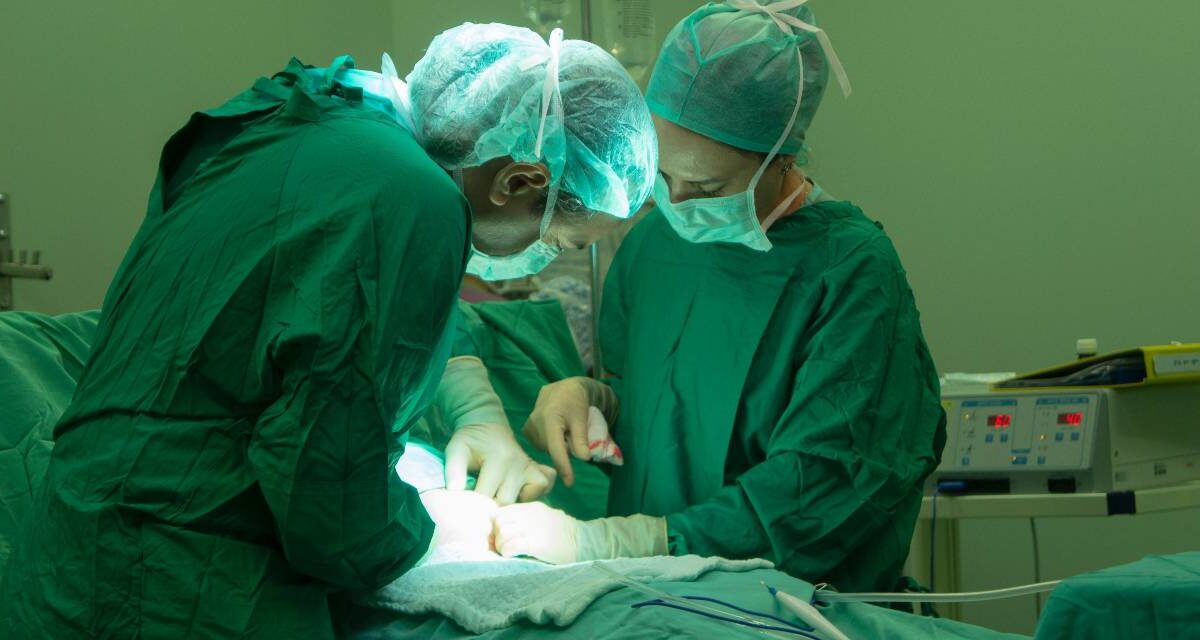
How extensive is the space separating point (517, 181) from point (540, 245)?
21 cm

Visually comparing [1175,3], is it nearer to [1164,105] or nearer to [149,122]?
[1164,105]

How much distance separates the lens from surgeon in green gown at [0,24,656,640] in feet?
3.67

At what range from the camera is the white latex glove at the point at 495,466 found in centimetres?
175

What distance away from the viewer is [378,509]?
3.90 feet

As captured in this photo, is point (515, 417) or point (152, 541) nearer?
point (152, 541)

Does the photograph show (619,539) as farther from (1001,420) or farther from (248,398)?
(1001,420)

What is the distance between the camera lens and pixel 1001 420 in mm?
2570

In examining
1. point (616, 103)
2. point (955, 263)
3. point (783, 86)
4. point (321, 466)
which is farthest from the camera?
point (955, 263)

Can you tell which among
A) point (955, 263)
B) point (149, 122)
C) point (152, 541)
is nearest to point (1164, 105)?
point (955, 263)

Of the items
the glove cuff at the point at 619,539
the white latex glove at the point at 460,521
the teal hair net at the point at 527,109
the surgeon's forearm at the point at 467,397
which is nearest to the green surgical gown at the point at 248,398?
the teal hair net at the point at 527,109

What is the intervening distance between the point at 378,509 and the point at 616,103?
59 centimetres

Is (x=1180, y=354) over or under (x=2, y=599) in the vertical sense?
under

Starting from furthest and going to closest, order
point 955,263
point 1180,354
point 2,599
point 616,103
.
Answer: point 955,263 < point 1180,354 < point 616,103 < point 2,599

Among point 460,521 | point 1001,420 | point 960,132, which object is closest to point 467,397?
point 460,521
